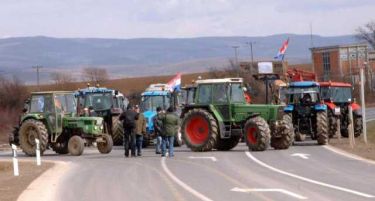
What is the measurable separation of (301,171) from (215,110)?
929 cm

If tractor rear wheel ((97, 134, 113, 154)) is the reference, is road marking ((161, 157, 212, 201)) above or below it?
below

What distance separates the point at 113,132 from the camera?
36.1m

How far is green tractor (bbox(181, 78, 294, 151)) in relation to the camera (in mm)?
29188

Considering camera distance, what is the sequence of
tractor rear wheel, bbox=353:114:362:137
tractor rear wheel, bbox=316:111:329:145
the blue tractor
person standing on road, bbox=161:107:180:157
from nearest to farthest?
person standing on road, bbox=161:107:180:157, tractor rear wheel, bbox=316:111:329:145, the blue tractor, tractor rear wheel, bbox=353:114:362:137

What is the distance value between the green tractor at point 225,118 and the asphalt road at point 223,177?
1.27 metres

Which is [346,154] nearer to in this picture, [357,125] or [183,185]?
[183,185]

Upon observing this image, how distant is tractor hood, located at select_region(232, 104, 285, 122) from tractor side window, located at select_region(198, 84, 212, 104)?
1141 mm

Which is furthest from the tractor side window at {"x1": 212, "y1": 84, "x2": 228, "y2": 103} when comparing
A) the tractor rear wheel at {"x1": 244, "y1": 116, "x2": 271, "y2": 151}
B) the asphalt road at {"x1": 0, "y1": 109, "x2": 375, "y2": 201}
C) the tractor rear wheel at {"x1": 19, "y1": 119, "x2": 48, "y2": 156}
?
the tractor rear wheel at {"x1": 19, "y1": 119, "x2": 48, "y2": 156}

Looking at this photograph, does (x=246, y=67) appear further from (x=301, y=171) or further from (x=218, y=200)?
(x=218, y=200)

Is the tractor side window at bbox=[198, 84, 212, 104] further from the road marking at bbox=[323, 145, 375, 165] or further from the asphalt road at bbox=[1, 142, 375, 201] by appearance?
the road marking at bbox=[323, 145, 375, 165]

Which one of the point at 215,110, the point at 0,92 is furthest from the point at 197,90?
the point at 0,92

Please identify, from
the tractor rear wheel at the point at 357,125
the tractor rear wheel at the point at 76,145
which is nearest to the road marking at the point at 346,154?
the tractor rear wheel at the point at 357,125

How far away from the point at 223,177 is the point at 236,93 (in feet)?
35.6

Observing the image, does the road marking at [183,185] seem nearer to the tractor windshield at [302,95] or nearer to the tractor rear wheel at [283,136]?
the tractor rear wheel at [283,136]
